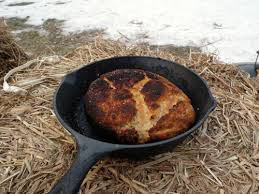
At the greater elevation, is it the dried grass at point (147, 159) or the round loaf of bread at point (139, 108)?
the round loaf of bread at point (139, 108)

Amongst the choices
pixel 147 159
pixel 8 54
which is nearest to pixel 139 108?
pixel 147 159

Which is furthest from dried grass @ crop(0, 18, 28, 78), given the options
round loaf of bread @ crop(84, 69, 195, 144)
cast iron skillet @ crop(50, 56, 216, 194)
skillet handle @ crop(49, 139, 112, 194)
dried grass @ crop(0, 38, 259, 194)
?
skillet handle @ crop(49, 139, 112, 194)

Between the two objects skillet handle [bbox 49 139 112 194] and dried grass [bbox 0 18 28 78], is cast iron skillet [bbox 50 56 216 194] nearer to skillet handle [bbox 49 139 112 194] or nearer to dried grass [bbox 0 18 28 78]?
skillet handle [bbox 49 139 112 194]

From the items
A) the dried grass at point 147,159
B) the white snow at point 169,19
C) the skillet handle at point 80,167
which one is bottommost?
the white snow at point 169,19

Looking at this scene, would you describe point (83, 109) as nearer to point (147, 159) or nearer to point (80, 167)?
point (147, 159)

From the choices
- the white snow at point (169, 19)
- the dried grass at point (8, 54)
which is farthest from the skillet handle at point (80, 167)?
the white snow at point (169, 19)

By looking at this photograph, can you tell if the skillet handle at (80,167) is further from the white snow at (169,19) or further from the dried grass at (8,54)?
the white snow at (169,19)

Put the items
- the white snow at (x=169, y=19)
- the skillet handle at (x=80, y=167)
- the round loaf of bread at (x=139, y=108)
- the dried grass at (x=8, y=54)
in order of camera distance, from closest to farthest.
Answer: the skillet handle at (x=80, y=167)
the round loaf of bread at (x=139, y=108)
the dried grass at (x=8, y=54)
the white snow at (x=169, y=19)
